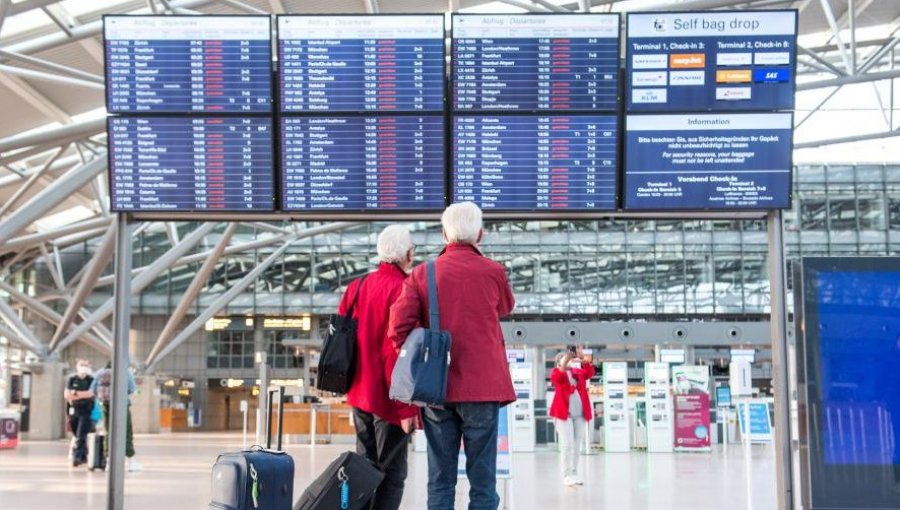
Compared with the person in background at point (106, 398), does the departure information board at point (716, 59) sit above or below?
above

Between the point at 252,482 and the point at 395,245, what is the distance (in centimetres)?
157

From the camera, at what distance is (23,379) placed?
130 feet

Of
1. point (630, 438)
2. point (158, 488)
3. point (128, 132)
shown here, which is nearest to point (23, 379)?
point (630, 438)

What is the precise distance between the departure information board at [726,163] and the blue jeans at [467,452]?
3.22 m

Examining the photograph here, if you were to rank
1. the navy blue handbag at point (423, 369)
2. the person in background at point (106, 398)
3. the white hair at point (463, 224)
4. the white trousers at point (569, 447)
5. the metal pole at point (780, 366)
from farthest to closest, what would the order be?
the person in background at point (106, 398) < the white trousers at point (569, 447) < the metal pole at point (780, 366) < the white hair at point (463, 224) < the navy blue handbag at point (423, 369)

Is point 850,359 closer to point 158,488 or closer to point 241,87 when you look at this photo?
point 241,87

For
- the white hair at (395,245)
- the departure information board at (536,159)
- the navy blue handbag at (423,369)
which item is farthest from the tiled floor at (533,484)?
the navy blue handbag at (423,369)

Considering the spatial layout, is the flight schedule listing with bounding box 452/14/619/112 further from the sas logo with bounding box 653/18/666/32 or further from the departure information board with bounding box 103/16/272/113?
the departure information board with bounding box 103/16/272/113

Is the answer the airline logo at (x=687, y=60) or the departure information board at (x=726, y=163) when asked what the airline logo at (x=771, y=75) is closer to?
the departure information board at (x=726, y=163)

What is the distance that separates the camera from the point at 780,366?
27.6 ft

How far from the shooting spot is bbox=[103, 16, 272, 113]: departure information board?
8617mm

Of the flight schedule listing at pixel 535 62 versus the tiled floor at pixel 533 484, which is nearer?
the flight schedule listing at pixel 535 62

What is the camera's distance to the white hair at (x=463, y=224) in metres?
5.91

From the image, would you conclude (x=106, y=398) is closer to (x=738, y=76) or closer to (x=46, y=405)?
(x=738, y=76)
